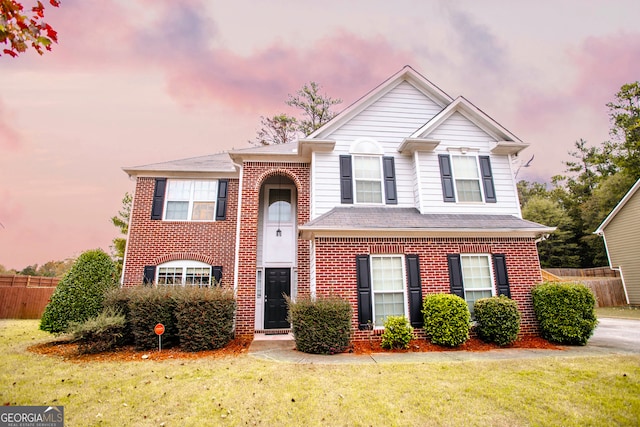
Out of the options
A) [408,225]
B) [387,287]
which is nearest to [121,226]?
[387,287]

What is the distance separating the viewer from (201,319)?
7.74 metres

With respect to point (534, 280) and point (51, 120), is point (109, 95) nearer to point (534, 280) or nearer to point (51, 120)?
point (51, 120)

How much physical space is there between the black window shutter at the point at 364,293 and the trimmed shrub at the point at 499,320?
9.73 feet

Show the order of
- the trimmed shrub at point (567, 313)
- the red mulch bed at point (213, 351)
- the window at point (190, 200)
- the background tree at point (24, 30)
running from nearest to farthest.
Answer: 1. the background tree at point (24, 30)
2. the red mulch bed at point (213, 351)
3. the trimmed shrub at point (567, 313)
4. the window at point (190, 200)

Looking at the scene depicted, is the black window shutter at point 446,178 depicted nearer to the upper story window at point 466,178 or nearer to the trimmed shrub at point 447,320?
the upper story window at point 466,178

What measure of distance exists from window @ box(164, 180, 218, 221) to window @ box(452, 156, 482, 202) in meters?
8.88

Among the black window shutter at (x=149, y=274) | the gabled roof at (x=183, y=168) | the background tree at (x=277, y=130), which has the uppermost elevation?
the background tree at (x=277, y=130)

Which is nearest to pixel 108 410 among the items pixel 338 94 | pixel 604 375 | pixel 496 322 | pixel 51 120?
pixel 604 375

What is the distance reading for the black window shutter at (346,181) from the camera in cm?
995

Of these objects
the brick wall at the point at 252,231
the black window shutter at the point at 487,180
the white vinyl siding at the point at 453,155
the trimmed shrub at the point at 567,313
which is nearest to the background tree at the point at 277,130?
the brick wall at the point at 252,231

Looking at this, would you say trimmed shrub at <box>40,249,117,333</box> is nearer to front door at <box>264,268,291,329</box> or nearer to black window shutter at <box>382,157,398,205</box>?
front door at <box>264,268,291,329</box>

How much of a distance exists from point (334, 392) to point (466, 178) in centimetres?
848

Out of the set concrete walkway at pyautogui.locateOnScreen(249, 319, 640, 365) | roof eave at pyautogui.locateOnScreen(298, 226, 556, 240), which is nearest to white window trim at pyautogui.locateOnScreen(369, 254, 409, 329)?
roof eave at pyautogui.locateOnScreen(298, 226, 556, 240)

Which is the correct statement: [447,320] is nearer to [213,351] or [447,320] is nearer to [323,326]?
[323,326]
